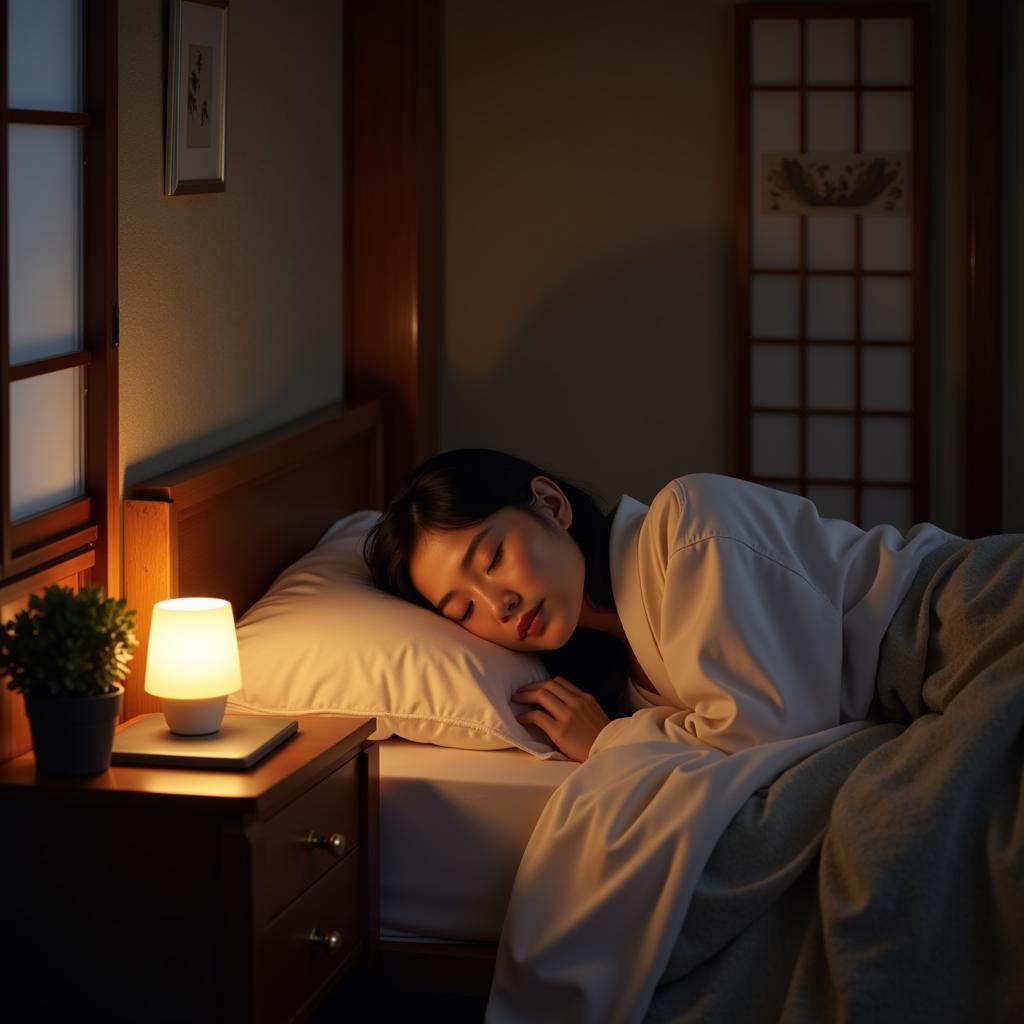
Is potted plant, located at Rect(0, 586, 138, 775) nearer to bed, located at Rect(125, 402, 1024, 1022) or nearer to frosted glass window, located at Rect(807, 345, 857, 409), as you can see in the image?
bed, located at Rect(125, 402, 1024, 1022)

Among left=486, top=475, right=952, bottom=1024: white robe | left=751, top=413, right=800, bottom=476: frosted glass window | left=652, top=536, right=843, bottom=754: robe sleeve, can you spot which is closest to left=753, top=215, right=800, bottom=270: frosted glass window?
left=751, top=413, right=800, bottom=476: frosted glass window

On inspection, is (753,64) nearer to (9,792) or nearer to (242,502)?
(242,502)

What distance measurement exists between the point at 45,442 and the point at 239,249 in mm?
950

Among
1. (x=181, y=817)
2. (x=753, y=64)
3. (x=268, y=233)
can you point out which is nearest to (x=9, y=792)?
(x=181, y=817)

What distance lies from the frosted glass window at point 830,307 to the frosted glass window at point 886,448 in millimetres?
256

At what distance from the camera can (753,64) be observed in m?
4.00

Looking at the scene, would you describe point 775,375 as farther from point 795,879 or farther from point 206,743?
point 206,743

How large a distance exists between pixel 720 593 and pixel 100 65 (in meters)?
1.19

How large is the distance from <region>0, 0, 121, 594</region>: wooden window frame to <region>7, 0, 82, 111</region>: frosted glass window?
0.02 metres

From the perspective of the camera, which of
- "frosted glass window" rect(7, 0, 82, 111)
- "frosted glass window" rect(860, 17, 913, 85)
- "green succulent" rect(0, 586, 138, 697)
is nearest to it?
"green succulent" rect(0, 586, 138, 697)

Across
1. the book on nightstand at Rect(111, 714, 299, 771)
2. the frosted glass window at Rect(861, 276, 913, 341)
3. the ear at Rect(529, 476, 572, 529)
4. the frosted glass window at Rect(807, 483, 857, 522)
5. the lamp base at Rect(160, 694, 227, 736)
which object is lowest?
the book on nightstand at Rect(111, 714, 299, 771)

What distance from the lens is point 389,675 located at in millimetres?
2414

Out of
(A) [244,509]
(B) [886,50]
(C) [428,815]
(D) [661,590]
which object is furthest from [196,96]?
(B) [886,50]

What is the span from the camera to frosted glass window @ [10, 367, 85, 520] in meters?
1.99
